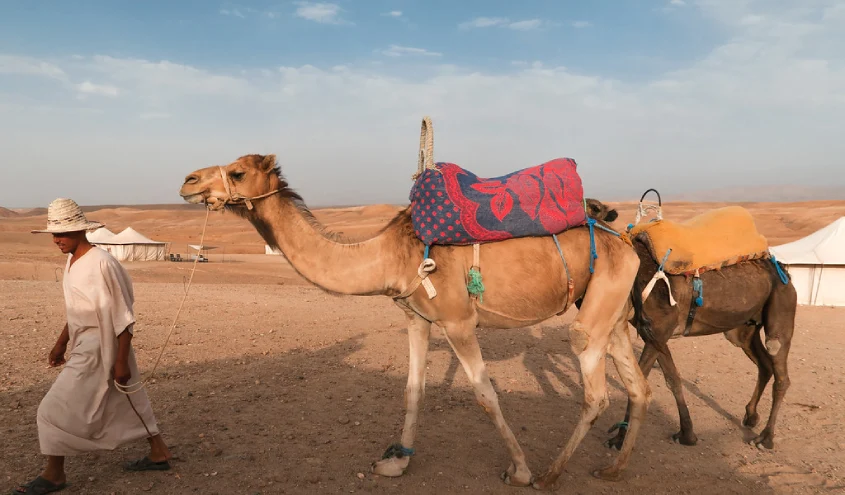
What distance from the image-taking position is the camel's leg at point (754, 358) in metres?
6.41

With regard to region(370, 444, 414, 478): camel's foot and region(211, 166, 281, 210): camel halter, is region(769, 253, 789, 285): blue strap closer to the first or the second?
region(370, 444, 414, 478): camel's foot

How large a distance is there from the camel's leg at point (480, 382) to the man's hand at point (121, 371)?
7.97ft

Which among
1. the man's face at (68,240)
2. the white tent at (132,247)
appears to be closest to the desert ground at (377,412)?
the man's face at (68,240)

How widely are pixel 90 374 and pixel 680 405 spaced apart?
5493mm

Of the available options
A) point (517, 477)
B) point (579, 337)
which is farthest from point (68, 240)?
point (579, 337)

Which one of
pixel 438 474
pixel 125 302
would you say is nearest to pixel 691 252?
pixel 438 474

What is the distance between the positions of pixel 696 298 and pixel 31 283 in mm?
16537

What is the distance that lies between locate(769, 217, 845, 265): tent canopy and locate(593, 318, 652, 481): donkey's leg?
14976 millimetres

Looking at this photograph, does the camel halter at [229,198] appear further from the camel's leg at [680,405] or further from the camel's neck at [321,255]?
the camel's leg at [680,405]

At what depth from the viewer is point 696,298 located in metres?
5.89

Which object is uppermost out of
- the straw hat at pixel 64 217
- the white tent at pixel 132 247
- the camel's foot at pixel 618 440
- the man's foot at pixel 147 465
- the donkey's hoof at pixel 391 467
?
the straw hat at pixel 64 217

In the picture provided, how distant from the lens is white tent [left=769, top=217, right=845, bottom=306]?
58.0 ft

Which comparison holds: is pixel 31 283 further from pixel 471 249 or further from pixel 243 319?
pixel 471 249

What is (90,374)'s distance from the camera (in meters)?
4.10
